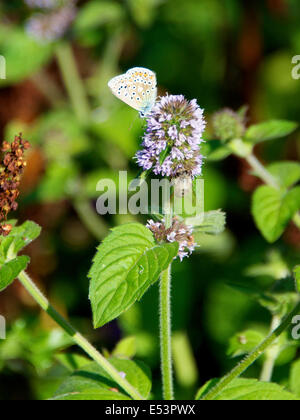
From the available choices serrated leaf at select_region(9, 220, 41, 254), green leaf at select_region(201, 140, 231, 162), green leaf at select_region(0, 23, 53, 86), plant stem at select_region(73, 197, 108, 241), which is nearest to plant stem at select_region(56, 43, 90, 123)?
green leaf at select_region(0, 23, 53, 86)

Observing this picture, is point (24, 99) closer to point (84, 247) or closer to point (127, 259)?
point (84, 247)

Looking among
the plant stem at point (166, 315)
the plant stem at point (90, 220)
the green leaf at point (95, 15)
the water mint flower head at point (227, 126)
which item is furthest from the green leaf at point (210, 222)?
the green leaf at point (95, 15)

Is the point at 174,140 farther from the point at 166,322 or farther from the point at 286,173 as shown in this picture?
the point at 286,173

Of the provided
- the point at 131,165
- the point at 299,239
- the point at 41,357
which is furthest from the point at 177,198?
the point at 131,165

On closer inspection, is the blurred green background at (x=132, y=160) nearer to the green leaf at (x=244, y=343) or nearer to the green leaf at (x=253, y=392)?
the green leaf at (x=244, y=343)

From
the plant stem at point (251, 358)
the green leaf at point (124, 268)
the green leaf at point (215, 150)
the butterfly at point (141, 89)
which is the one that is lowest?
the plant stem at point (251, 358)

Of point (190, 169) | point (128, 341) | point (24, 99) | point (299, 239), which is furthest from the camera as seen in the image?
point (24, 99)
